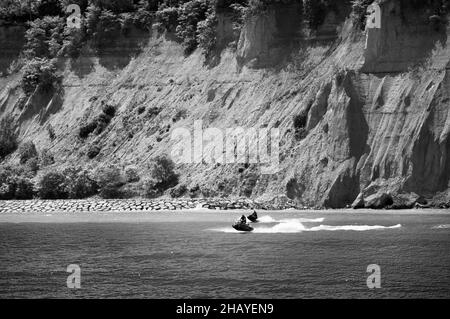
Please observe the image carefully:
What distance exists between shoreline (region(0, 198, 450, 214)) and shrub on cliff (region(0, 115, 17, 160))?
10.3 m

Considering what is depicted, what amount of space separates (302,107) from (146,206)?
1274 cm

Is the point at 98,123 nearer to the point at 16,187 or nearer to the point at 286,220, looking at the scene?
the point at 16,187

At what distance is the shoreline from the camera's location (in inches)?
2354

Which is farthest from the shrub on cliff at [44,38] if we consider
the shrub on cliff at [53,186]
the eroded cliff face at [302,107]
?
the shrub on cliff at [53,186]

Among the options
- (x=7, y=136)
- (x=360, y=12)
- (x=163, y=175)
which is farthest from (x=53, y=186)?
(x=360, y=12)

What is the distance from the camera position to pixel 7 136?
78938 mm

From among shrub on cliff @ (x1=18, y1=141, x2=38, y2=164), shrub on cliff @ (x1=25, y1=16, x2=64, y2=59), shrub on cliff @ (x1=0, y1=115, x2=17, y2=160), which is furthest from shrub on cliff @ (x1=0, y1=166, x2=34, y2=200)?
shrub on cliff @ (x1=25, y1=16, x2=64, y2=59)

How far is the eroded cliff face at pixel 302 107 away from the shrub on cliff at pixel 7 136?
4.08 feet

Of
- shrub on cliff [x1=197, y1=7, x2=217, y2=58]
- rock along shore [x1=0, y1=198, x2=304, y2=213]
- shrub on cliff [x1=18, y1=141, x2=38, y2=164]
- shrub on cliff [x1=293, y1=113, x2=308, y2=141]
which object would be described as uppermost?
shrub on cliff [x1=197, y1=7, x2=217, y2=58]

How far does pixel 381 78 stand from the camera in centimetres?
6212

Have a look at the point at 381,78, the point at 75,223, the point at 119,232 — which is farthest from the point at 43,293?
the point at 381,78

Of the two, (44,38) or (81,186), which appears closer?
(81,186)

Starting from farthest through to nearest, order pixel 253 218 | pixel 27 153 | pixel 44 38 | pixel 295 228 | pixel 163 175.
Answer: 1. pixel 44 38
2. pixel 27 153
3. pixel 163 175
4. pixel 253 218
5. pixel 295 228

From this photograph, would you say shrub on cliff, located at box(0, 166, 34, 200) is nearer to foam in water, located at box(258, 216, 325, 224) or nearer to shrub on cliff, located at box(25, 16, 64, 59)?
shrub on cliff, located at box(25, 16, 64, 59)
